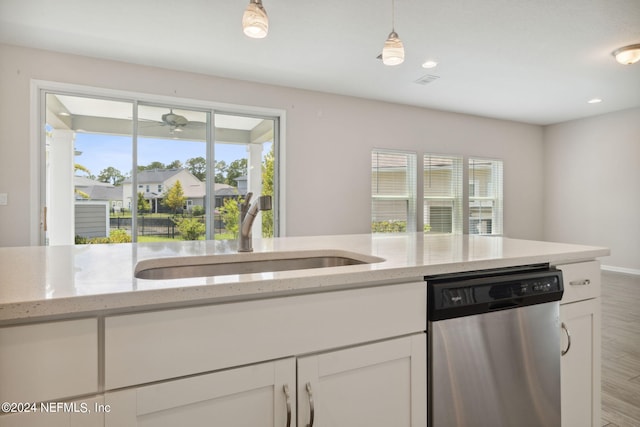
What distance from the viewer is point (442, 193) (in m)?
6.00

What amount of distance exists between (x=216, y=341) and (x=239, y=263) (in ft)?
2.07

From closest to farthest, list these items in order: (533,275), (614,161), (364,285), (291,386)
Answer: (291,386) < (364,285) < (533,275) < (614,161)

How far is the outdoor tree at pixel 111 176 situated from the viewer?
12.5 feet

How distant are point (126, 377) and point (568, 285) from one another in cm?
156

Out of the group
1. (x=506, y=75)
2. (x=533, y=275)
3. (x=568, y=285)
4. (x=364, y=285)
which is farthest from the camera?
(x=506, y=75)

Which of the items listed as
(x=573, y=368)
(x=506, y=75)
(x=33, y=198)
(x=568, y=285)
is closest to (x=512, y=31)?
(x=506, y=75)

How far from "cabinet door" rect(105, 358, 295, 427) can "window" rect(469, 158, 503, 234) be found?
6047mm

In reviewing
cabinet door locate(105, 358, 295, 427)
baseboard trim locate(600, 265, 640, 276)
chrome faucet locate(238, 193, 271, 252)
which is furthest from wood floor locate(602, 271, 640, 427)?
chrome faucet locate(238, 193, 271, 252)

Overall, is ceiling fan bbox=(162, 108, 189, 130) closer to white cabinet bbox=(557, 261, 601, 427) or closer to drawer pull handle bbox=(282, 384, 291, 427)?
drawer pull handle bbox=(282, 384, 291, 427)

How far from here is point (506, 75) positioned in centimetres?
417

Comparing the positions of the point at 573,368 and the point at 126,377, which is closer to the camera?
the point at 126,377

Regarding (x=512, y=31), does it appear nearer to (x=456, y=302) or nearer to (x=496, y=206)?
(x=456, y=302)

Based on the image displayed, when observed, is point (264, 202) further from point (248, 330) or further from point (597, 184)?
point (597, 184)

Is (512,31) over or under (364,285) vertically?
over
